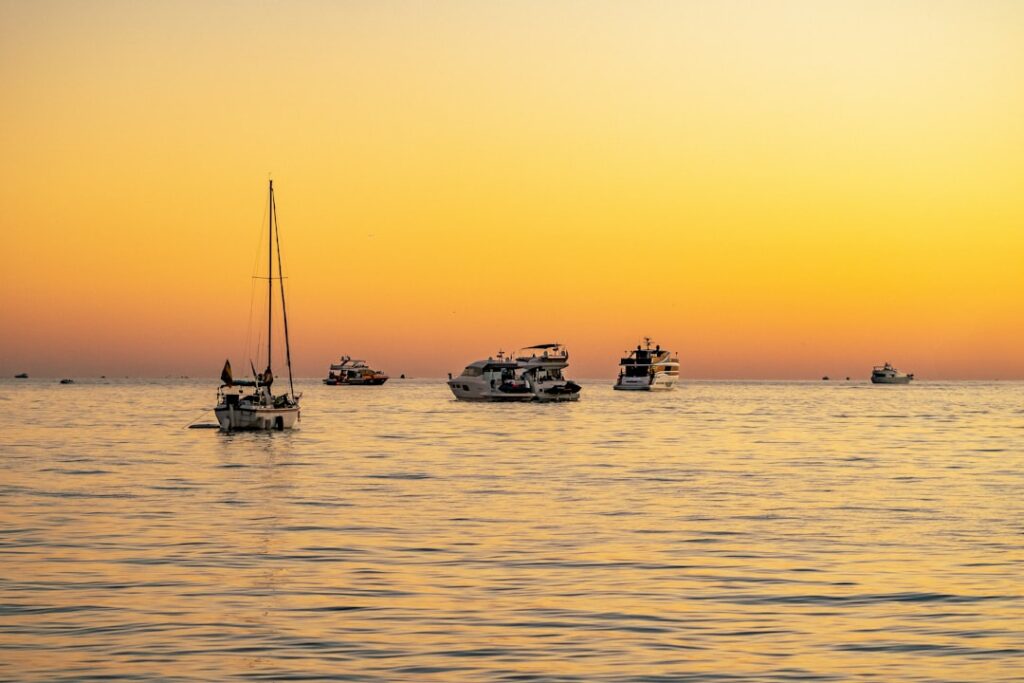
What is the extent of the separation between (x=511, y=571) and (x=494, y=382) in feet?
485

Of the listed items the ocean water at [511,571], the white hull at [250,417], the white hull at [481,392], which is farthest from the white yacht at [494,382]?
the ocean water at [511,571]

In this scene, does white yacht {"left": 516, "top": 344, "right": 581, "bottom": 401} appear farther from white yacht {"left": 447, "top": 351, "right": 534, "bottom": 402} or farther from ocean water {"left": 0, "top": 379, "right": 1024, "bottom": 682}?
ocean water {"left": 0, "top": 379, "right": 1024, "bottom": 682}

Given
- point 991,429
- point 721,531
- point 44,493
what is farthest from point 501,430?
point 721,531

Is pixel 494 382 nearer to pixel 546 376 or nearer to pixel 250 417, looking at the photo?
pixel 546 376

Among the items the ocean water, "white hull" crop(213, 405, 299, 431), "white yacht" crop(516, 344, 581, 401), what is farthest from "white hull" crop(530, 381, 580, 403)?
the ocean water

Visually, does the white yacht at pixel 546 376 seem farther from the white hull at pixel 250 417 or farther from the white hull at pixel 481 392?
the white hull at pixel 250 417

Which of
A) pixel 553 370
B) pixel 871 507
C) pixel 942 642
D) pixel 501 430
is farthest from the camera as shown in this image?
pixel 553 370

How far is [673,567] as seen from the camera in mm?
28453

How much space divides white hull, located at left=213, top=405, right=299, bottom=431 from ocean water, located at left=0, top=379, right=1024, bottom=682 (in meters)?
23.5

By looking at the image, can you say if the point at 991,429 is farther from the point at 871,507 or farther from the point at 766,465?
the point at 871,507

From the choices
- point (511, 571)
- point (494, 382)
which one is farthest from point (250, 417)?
point (494, 382)

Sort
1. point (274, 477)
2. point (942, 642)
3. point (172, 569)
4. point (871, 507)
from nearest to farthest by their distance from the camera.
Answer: point (942, 642)
point (172, 569)
point (871, 507)
point (274, 477)

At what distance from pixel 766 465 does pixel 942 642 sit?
138ft

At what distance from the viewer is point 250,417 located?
8725 cm
